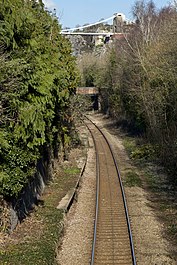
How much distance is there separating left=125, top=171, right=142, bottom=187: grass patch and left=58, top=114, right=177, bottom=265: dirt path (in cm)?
74

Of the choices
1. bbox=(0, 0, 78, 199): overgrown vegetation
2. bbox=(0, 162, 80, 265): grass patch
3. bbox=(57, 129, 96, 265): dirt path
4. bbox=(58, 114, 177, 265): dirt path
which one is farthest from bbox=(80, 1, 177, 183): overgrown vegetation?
bbox=(0, 0, 78, 199): overgrown vegetation

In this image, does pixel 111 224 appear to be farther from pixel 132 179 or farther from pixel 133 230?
pixel 132 179

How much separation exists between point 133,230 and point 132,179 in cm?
824

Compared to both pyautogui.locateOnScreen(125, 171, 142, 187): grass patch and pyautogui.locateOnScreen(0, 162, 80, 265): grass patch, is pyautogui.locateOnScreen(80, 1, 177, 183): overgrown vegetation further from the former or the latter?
pyautogui.locateOnScreen(0, 162, 80, 265): grass patch

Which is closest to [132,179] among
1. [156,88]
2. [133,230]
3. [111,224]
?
[156,88]

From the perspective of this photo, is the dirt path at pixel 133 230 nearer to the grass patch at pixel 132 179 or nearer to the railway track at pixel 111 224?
the railway track at pixel 111 224

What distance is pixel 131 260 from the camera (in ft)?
40.5

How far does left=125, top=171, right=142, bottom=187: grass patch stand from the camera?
22094 millimetres

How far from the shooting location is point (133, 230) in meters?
15.0

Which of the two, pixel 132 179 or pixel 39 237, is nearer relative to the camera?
pixel 39 237

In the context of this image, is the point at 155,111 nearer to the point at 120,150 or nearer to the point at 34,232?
the point at 120,150

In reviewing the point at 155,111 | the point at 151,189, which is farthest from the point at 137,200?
the point at 155,111

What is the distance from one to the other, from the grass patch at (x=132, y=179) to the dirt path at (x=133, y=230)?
742mm

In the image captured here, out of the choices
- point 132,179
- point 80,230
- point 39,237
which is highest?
point 39,237
